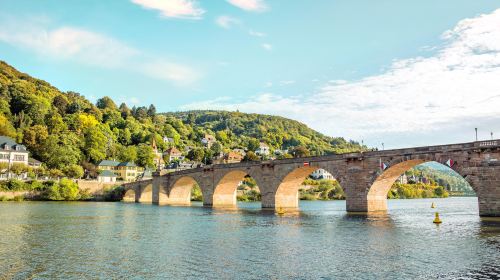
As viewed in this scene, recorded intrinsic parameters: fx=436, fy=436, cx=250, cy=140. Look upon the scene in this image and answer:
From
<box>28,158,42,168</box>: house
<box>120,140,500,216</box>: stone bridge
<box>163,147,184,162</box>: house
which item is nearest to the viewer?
<box>120,140,500,216</box>: stone bridge

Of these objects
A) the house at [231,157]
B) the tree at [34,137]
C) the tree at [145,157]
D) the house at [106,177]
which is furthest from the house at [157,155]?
the tree at [34,137]

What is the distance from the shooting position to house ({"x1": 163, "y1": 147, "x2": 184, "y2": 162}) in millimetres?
165875

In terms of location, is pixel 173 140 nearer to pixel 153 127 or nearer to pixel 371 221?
pixel 153 127

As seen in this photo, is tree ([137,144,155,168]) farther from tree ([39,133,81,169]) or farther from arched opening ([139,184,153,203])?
arched opening ([139,184,153,203])

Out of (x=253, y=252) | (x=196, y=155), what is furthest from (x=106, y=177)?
(x=253, y=252)

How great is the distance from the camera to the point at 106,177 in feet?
373

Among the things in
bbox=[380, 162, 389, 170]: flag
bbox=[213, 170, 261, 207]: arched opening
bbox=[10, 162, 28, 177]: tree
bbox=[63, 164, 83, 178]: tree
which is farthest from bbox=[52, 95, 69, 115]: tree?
bbox=[380, 162, 389, 170]: flag

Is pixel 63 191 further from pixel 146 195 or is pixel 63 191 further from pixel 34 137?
pixel 34 137

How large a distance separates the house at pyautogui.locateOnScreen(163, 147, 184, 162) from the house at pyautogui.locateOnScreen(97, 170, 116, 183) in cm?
4796

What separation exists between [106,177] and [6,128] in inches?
1073

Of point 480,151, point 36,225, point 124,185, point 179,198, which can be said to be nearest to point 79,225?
point 36,225

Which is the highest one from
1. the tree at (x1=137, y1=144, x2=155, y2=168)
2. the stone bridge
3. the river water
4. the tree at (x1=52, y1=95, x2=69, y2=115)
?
the tree at (x1=52, y1=95, x2=69, y2=115)

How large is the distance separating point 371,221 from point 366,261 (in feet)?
65.8

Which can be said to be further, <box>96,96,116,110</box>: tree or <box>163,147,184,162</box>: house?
<box>96,96,116,110</box>: tree
